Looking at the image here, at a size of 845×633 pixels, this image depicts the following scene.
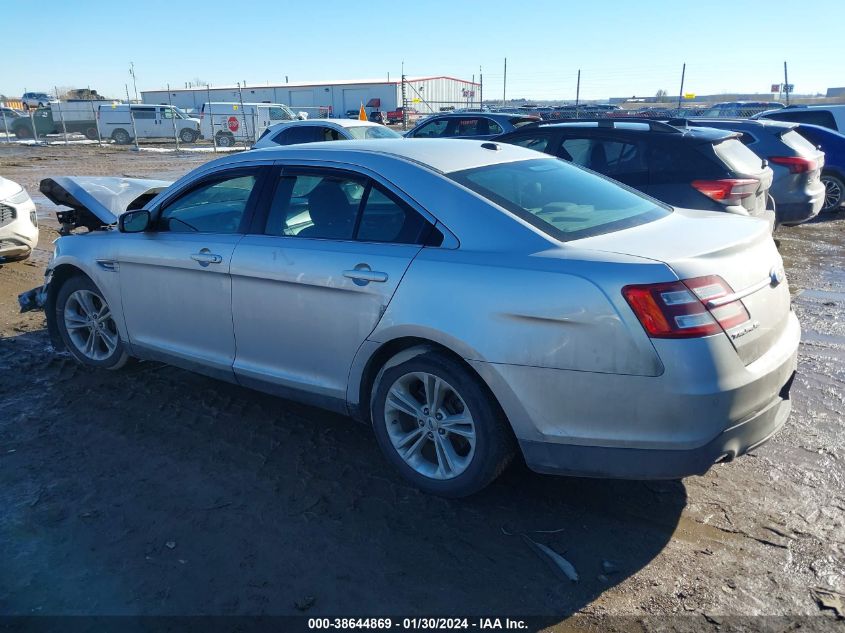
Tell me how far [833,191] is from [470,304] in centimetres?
1121

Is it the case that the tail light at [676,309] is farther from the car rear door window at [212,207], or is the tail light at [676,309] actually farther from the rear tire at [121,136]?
the rear tire at [121,136]

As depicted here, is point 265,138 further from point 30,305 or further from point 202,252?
point 202,252

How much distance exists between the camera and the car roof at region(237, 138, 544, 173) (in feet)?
11.8

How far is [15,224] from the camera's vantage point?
7.65 m

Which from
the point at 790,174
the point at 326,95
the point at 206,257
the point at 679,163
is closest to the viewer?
the point at 206,257

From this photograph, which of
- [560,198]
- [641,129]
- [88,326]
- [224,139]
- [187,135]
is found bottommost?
[224,139]

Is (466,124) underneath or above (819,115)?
underneath

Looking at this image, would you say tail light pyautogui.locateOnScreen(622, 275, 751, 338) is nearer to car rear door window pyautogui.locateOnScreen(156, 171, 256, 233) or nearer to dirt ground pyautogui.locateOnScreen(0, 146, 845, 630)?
dirt ground pyautogui.locateOnScreen(0, 146, 845, 630)

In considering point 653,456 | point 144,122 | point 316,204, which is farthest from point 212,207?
point 144,122

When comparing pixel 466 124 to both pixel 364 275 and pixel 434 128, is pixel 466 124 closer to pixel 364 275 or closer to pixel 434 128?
pixel 434 128

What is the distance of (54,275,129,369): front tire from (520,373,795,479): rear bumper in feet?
10.4

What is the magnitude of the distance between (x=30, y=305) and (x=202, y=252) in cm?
228
